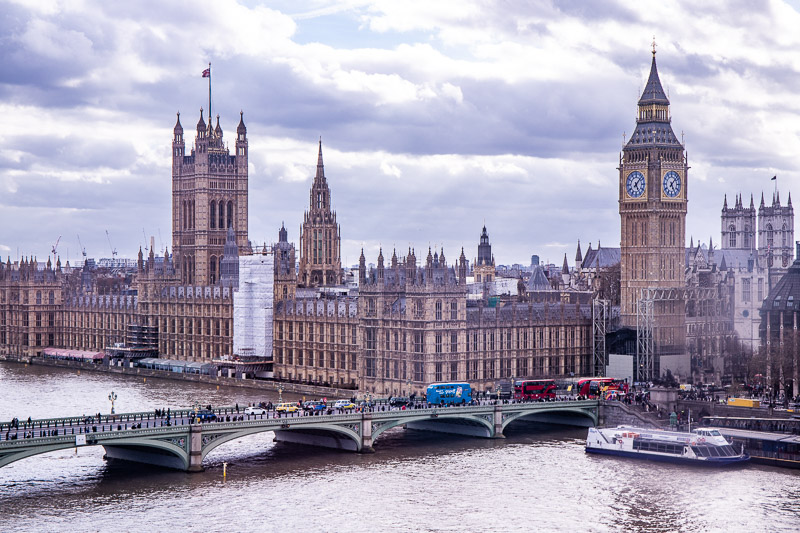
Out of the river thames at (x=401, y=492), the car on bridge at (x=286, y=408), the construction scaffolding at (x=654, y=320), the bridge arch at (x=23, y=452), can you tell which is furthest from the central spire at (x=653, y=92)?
the bridge arch at (x=23, y=452)

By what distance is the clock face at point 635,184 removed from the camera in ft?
470

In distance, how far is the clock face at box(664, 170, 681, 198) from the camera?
468ft

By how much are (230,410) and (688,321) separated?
200ft

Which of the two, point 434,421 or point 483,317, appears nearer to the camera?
point 434,421

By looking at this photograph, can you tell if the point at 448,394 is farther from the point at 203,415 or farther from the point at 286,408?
the point at 203,415

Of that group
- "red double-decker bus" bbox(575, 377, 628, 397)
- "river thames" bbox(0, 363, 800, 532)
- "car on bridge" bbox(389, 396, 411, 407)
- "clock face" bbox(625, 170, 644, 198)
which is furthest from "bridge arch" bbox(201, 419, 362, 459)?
"clock face" bbox(625, 170, 644, 198)

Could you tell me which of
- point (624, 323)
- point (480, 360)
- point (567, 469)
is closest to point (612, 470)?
point (567, 469)

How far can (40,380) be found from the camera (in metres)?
164

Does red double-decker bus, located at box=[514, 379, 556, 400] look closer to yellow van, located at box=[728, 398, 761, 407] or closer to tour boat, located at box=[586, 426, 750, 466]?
tour boat, located at box=[586, 426, 750, 466]

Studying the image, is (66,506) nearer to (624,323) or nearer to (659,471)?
(659,471)

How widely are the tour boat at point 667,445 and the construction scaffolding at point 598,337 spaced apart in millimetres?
40048

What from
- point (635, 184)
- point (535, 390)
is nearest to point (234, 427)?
point (535, 390)

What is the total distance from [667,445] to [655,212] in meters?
48.5

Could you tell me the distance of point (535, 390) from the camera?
121000mm
